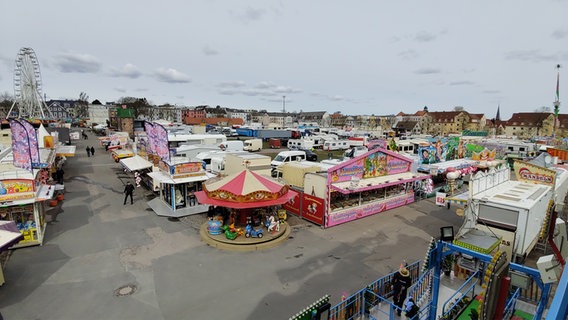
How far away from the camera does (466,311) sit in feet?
27.9

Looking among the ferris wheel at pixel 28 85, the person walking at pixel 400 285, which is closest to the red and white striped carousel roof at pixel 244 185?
the person walking at pixel 400 285

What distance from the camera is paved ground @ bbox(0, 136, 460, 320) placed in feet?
27.9

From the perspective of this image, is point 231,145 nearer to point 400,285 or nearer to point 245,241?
point 245,241

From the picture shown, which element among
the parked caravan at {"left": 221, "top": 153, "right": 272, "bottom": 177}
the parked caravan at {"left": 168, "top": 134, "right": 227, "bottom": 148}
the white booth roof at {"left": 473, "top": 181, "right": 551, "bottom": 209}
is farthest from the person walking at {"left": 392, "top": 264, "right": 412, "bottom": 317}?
the parked caravan at {"left": 168, "top": 134, "right": 227, "bottom": 148}

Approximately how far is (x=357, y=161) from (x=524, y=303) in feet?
29.2

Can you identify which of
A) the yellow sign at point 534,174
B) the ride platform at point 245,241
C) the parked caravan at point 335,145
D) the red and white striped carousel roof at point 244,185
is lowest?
the ride platform at point 245,241

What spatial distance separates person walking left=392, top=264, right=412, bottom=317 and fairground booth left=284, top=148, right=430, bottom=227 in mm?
6538

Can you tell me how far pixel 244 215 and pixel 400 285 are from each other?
25.5 ft

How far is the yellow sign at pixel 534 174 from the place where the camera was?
1477 centimetres

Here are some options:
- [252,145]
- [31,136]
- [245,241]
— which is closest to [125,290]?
[245,241]

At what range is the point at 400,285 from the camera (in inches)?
324

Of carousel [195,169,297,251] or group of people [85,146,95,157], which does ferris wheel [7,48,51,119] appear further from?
carousel [195,169,297,251]

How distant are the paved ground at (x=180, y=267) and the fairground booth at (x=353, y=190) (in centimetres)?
78

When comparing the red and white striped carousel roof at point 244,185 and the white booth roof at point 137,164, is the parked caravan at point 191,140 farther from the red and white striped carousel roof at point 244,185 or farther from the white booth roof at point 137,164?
the red and white striped carousel roof at point 244,185
